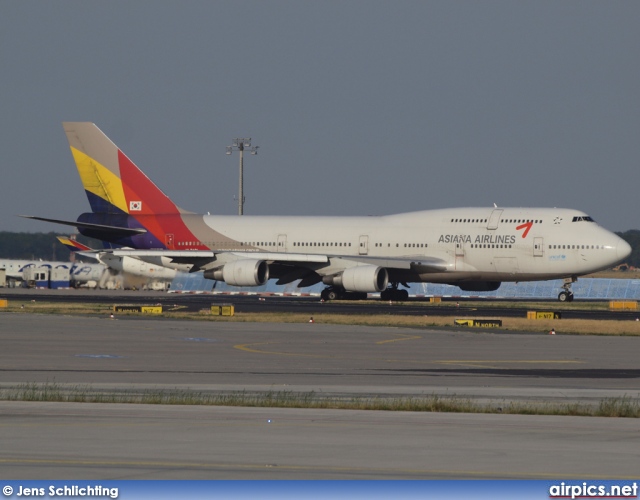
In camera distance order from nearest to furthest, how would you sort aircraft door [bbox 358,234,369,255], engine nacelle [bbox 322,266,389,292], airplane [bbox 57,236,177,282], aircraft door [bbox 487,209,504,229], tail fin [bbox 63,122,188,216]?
engine nacelle [bbox 322,266,389,292] → aircraft door [bbox 487,209,504,229] → aircraft door [bbox 358,234,369,255] → tail fin [bbox 63,122,188,216] → airplane [bbox 57,236,177,282]

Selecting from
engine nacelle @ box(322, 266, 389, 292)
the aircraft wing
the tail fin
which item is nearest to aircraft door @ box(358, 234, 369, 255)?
the aircraft wing

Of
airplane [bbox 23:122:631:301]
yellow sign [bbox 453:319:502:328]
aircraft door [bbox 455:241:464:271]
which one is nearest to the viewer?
yellow sign [bbox 453:319:502:328]

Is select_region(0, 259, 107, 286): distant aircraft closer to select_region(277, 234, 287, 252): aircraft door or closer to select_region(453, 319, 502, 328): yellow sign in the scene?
select_region(277, 234, 287, 252): aircraft door

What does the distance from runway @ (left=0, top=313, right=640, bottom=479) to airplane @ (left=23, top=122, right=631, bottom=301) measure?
27.2m

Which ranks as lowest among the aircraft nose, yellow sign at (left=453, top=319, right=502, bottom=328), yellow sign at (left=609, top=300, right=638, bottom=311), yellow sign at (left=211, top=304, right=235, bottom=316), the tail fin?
yellow sign at (left=453, top=319, right=502, bottom=328)

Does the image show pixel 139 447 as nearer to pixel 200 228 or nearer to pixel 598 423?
pixel 598 423

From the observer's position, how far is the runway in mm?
12883

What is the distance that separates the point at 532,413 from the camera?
1838cm

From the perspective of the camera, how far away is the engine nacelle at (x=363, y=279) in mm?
61156

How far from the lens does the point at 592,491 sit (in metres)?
11.1

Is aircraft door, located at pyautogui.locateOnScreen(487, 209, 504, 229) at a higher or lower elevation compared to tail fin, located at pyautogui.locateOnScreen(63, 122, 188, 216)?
lower

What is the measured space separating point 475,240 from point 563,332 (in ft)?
76.0

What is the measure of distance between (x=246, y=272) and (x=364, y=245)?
8387 millimetres

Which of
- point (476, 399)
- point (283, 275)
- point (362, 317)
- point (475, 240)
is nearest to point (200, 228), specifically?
point (283, 275)
